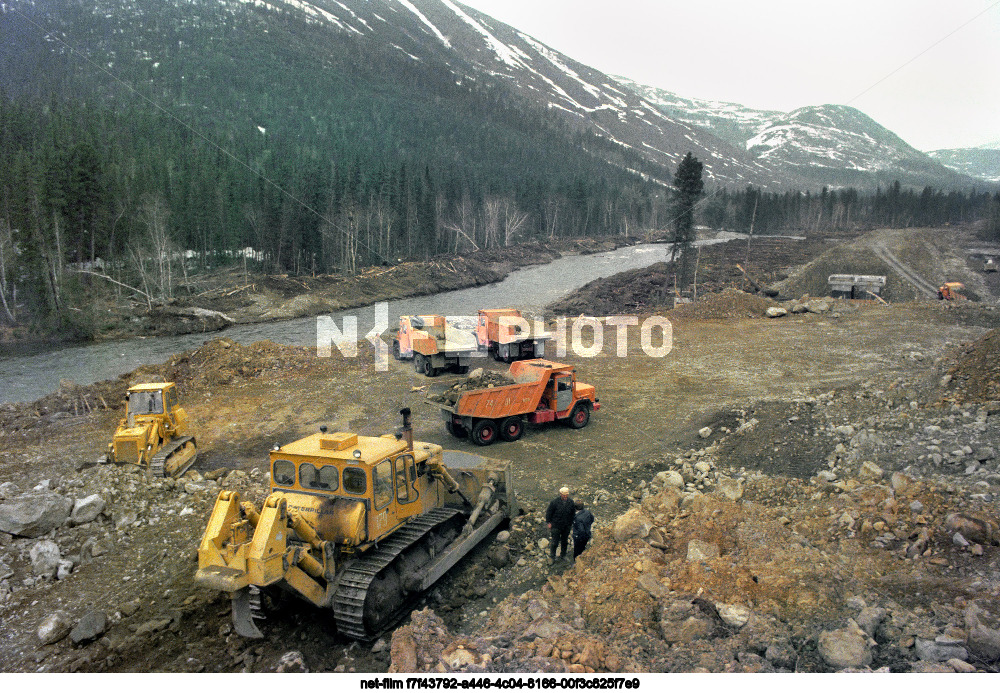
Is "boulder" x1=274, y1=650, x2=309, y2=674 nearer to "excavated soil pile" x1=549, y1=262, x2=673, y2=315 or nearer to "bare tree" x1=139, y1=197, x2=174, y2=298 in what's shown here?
"excavated soil pile" x1=549, y1=262, x2=673, y2=315

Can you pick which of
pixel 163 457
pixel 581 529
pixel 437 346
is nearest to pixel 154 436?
pixel 163 457

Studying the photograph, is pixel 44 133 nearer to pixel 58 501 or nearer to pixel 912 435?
pixel 58 501

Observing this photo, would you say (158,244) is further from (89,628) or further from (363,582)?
(363,582)

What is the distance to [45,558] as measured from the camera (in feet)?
29.9

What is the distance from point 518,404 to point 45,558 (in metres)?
10.2

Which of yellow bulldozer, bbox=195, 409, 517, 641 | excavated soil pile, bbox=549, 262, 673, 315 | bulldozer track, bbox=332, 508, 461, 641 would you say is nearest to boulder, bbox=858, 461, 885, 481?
yellow bulldozer, bbox=195, 409, 517, 641

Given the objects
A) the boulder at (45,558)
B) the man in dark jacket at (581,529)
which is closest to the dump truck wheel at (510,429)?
the man in dark jacket at (581,529)

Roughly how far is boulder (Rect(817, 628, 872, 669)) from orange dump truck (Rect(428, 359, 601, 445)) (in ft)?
33.6

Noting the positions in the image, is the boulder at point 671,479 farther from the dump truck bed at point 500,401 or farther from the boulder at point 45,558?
the boulder at point 45,558

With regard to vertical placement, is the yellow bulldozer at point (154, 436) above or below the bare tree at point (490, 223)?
below

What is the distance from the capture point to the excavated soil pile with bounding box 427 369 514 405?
1580 centimetres

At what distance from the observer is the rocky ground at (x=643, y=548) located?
588cm

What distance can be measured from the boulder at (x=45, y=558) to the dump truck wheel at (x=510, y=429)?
9604 millimetres

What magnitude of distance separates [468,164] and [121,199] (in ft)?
269
